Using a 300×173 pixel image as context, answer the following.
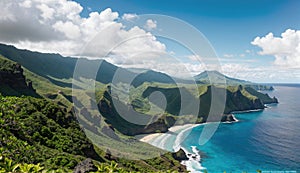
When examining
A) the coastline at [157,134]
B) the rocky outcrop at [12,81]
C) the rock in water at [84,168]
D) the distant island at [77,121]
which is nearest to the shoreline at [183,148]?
the coastline at [157,134]

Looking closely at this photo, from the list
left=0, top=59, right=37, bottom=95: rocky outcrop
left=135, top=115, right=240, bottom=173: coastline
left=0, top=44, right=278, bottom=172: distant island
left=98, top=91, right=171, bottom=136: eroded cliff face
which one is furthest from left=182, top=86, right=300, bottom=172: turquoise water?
left=0, top=59, right=37, bottom=95: rocky outcrop

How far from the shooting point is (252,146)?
88812 mm

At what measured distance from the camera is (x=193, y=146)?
89688 mm

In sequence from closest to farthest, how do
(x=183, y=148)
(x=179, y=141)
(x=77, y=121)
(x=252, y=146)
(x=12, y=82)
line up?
1. (x=12, y=82)
2. (x=77, y=121)
3. (x=183, y=148)
4. (x=252, y=146)
5. (x=179, y=141)

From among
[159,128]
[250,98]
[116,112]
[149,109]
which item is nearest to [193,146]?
[159,128]

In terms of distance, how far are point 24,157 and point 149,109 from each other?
118m

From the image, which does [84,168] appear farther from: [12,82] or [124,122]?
[124,122]

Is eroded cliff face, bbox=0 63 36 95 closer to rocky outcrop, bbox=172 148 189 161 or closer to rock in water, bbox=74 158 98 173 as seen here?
rocky outcrop, bbox=172 148 189 161

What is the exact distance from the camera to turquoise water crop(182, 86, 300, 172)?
231 ft

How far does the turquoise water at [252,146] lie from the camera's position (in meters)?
70.4

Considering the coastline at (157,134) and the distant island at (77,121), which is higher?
the distant island at (77,121)

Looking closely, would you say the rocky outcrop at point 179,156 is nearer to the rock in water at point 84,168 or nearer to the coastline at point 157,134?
the coastline at point 157,134

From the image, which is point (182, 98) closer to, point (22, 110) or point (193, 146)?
point (193, 146)

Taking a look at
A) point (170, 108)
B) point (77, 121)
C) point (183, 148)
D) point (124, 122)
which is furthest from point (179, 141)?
point (170, 108)
